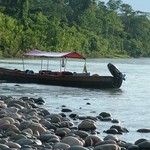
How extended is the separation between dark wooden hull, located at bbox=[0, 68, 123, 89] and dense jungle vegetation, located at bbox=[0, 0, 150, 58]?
49.9 m

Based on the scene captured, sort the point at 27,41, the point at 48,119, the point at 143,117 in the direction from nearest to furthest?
the point at 48,119, the point at 143,117, the point at 27,41

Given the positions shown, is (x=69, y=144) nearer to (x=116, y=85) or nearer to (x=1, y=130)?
(x=1, y=130)

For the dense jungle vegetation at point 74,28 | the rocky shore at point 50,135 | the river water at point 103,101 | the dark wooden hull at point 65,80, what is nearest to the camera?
the rocky shore at point 50,135

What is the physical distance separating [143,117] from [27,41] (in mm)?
72810

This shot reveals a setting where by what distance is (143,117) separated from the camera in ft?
73.6

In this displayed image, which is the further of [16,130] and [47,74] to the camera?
[47,74]

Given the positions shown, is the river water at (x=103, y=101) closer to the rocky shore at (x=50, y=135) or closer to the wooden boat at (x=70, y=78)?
the wooden boat at (x=70, y=78)

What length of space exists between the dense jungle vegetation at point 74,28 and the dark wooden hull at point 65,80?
164 feet

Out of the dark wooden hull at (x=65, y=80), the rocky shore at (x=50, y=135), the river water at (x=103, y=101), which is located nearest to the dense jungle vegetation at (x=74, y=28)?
the dark wooden hull at (x=65, y=80)

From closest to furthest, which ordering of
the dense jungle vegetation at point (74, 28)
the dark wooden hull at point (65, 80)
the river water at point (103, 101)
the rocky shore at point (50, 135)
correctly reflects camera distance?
the rocky shore at point (50, 135) < the river water at point (103, 101) < the dark wooden hull at point (65, 80) < the dense jungle vegetation at point (74, 28)

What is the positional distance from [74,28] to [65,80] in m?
82.9

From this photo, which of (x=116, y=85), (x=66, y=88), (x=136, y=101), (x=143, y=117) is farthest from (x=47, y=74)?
(x=143, y=117)

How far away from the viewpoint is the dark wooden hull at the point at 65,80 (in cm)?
3509

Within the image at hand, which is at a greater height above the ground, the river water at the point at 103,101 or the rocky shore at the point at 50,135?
the rocky shore at the point at 50,135
